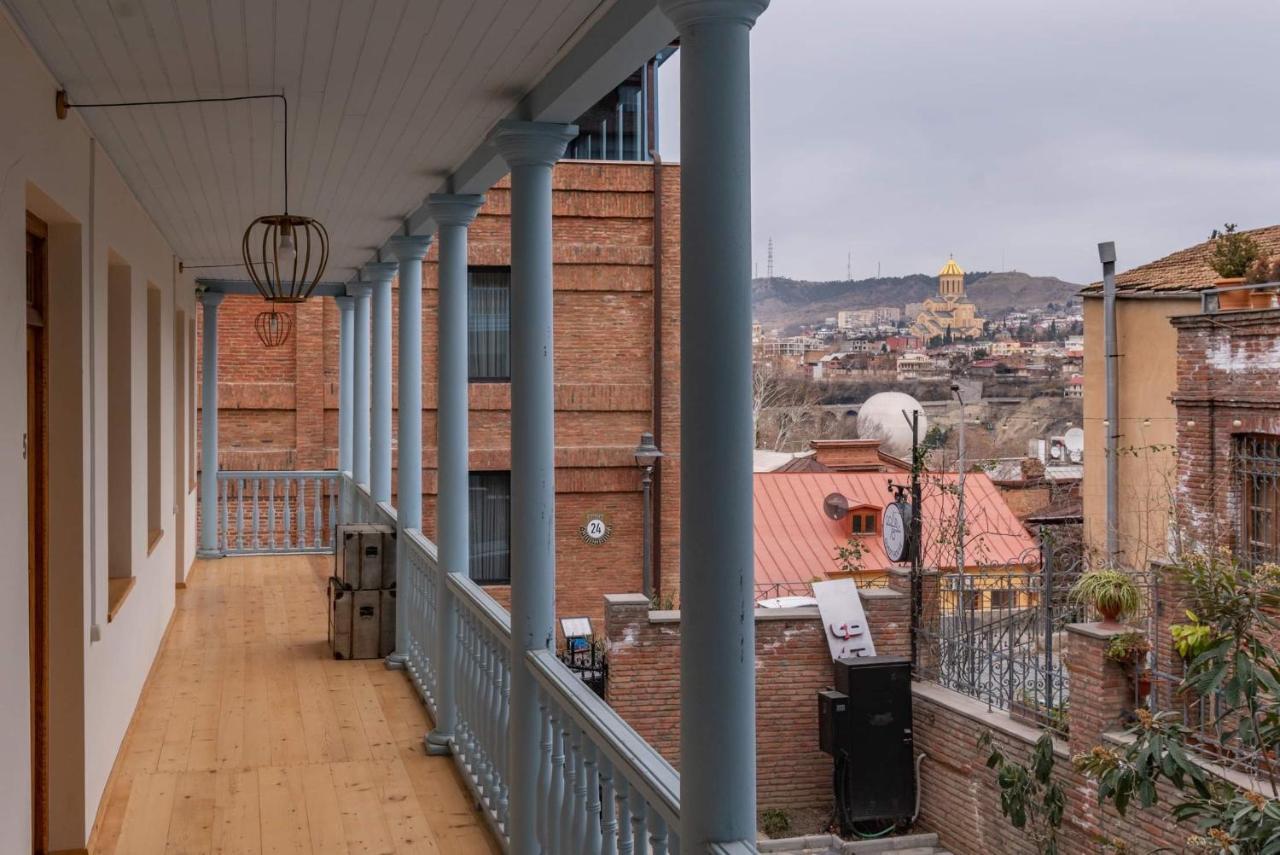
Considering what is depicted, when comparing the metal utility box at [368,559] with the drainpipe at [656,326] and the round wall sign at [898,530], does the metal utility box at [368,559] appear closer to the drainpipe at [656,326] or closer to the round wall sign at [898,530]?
the round wall sign at [898,530]

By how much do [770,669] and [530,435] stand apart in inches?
401

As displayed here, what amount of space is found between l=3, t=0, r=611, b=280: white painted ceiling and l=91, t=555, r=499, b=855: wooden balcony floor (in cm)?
241

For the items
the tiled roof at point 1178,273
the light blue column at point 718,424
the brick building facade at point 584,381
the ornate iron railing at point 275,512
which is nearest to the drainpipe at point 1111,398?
the tiled roof at point 1178,273

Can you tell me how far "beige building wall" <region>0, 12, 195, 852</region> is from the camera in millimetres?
3070

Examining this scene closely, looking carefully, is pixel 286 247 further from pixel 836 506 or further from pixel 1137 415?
pixel 1137 415

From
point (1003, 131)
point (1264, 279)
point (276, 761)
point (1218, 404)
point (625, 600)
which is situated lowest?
point (625, 600)

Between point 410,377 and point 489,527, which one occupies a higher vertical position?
point 410,377

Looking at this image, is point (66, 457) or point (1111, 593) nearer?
point (66, 457)

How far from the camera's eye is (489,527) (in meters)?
15.4

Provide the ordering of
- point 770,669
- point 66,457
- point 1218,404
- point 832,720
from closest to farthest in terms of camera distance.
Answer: point 66,457, point 832,720, point 770,669, point 1218,404

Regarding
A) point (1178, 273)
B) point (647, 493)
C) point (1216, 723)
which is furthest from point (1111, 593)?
point (1178, 273)

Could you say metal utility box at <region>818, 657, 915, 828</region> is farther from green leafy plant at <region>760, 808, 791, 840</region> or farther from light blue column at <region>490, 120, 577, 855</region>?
light blue column at <region>490, 120, 577, 855</region>

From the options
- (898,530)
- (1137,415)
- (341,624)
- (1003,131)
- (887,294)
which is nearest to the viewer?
(341,624)

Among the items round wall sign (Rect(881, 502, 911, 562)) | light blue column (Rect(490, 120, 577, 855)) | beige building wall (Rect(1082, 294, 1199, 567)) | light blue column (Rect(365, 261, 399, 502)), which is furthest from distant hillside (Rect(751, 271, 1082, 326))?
light blue column (Rect(490, 120, 577, 855))
